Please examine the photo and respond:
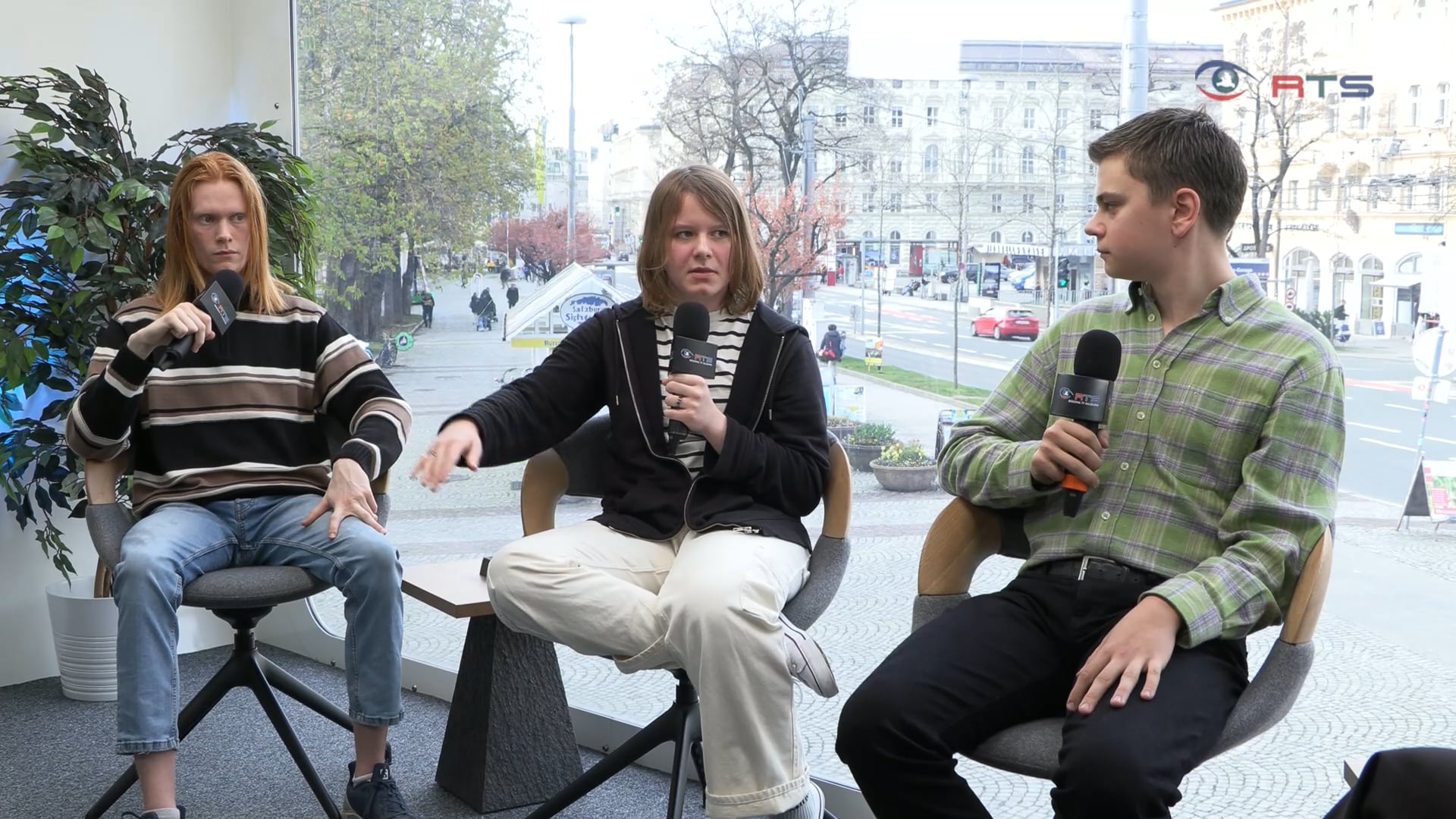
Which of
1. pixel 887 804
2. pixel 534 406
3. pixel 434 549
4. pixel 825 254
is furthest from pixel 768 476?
pixel 434 549

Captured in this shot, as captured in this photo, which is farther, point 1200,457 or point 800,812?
point 800,812

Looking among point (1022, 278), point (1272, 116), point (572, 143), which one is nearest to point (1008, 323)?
point (1022, 278)

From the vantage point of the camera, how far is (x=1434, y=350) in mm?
2334

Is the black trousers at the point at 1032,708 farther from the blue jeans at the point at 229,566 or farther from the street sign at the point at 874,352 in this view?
the blue jeans at the point at 229,566

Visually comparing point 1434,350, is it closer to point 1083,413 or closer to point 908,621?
point 1083,413

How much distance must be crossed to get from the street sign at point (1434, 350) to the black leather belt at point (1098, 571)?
805 mm

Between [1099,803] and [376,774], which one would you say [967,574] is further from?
[376,774]

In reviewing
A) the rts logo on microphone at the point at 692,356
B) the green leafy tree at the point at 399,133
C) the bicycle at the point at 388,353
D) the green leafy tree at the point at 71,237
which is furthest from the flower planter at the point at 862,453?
the green leafy tree at the point at 71,237

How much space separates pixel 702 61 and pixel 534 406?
1.15m

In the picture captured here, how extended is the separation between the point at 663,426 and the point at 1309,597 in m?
1.18

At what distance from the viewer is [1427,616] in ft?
7.59

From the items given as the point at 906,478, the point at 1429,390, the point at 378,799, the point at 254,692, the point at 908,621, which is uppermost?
the point at 1429,390

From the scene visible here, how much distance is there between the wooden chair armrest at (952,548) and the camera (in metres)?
2.14

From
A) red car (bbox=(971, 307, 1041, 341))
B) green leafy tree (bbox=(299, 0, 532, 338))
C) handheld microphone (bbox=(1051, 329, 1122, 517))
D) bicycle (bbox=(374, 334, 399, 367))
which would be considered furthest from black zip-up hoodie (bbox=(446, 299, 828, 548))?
bicycle (bbox=(374, 334, 399, 367))
